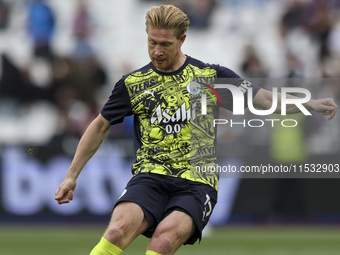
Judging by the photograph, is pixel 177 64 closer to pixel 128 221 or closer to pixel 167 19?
pixel 167 19

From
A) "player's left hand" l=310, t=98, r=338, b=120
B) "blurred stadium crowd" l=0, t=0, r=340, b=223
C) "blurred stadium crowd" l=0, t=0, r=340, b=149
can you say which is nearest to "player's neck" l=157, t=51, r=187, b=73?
"player's left hand" l=310, t=98, r=338, b=120

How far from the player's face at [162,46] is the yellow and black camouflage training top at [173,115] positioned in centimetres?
16

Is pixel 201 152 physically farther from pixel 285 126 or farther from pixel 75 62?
pixel 75 62

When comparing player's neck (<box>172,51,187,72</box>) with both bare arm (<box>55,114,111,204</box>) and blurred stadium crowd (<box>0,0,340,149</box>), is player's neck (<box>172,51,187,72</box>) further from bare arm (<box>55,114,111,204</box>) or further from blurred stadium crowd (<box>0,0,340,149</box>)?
blurred stadium crowd (<box>0,0,340,149</box>)

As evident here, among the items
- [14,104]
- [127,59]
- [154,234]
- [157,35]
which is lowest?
[154,234]

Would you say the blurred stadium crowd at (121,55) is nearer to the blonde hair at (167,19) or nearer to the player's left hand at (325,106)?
the player's left hand at (325,106)

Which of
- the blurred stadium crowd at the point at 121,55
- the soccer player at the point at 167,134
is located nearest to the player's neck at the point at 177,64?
the soccer player at the point at 167,134

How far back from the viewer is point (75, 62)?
14.8 metres

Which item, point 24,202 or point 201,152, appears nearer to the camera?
point 201,152

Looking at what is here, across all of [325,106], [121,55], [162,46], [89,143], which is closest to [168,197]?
[89,143]

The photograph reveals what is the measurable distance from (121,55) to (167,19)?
30.6 ft

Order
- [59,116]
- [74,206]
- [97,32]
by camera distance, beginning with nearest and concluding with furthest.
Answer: [74,206], [59,116], [97,32]

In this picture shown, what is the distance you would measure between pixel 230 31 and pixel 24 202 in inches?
221

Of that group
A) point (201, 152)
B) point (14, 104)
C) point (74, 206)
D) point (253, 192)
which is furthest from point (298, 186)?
point (201, 152)
